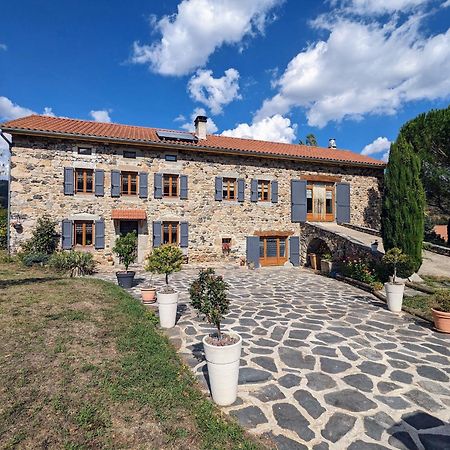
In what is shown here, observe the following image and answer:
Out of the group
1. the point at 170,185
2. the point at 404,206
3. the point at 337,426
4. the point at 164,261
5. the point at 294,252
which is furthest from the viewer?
the point at 294,252

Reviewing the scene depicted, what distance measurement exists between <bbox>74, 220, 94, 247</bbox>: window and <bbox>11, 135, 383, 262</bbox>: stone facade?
19.0 inches

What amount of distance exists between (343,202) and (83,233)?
14636mm

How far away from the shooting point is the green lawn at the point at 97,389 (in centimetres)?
279

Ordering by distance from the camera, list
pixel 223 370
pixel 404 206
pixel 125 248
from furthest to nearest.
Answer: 1. pixel 404 206
2. pixel 125 248
3. pixel 223 370

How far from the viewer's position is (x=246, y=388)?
12.8 feet

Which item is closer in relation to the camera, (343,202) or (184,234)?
(184,234)

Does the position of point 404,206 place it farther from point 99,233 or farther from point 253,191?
point 99,233

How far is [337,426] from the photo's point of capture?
10.3 ft

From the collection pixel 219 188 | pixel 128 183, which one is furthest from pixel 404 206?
pixel 128 183

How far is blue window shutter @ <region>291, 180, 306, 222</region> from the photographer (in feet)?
52.9

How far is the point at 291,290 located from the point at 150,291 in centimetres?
496

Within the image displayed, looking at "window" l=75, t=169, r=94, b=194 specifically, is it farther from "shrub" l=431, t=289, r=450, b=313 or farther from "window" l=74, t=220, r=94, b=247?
"shrub" l=431, t=289, r=450, b=313

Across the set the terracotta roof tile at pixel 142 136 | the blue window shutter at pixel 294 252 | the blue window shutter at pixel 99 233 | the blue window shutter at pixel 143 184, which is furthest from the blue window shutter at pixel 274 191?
the blue window shutter at pixel 99 233

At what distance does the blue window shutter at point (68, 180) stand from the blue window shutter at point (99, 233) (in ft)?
6.00
